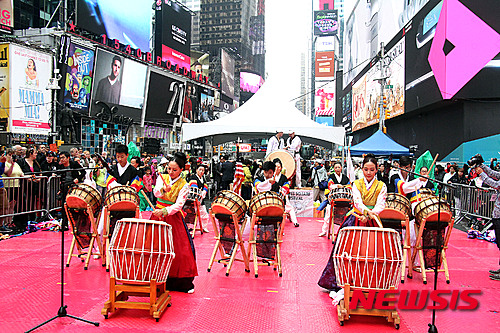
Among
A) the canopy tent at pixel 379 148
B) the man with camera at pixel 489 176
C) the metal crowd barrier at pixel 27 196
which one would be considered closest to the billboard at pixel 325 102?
the canopy tent at pixel 379 148

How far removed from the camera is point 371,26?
3697cm

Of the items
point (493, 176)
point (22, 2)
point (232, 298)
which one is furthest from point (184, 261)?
point (22, 2)

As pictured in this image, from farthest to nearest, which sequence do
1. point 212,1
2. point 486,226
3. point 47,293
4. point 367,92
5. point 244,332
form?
1. point 212,1
2. point 367,92
3. point 486,226
4. point 47,293
5. point 244,332

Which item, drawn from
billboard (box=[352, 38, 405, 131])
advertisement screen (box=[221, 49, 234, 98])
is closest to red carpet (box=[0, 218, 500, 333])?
billboard (box=[352, 38, 405, 131])

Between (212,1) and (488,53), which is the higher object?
(212,1)

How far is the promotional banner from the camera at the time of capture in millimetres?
11281

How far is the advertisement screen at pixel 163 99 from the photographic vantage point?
35.6 metres

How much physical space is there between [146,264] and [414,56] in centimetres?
2315

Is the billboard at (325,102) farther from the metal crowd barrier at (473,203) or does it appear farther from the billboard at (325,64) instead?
the metal crowd barrier at (473,203)

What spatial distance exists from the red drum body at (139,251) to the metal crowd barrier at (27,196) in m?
5.29

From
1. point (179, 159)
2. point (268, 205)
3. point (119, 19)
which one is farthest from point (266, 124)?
point (119, 19)

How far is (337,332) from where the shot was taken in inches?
156

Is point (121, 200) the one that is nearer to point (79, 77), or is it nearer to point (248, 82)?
point (79, 77)

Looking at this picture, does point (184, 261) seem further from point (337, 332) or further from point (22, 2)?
point (22, 2)
